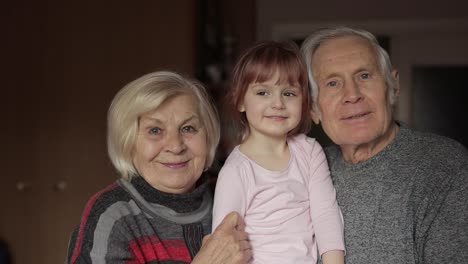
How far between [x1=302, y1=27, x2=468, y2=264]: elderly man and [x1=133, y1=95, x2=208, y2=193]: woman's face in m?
0.40

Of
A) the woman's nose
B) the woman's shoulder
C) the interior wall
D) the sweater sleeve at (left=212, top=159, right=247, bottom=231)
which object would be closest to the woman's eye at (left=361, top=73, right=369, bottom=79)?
the sweater sleeve at (left=212, top=159, right=247, bottom=231)

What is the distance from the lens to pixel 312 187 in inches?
57.0

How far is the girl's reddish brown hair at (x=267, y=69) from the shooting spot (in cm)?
141

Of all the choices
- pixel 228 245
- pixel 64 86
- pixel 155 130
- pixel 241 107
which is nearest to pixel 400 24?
pixel 64 86

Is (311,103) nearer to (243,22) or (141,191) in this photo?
(141,191)

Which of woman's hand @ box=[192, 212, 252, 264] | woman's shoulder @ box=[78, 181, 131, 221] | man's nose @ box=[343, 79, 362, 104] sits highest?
man's nose @ box=[343, 79, 362, 104]

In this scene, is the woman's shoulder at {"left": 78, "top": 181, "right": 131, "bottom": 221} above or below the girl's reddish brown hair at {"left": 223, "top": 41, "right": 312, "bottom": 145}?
→ below

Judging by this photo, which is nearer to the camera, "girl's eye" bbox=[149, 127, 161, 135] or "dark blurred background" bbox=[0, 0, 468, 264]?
"girl's eye" bbox=[149, 127, 161, 135]

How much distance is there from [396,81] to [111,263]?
1.03 meters

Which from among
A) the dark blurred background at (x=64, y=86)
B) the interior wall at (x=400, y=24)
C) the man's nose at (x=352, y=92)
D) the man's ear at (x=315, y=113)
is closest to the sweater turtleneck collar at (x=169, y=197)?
the man's ear at (x=315, y=113)

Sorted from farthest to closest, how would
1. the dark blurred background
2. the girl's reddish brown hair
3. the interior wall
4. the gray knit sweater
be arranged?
the interior wall, the dark blurred background, the girl's reddish brown hair, the gray knit sweater

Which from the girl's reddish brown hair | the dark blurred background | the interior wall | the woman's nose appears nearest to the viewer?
the girl's reddish brown hair

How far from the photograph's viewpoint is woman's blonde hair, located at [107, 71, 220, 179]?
1.51 metres

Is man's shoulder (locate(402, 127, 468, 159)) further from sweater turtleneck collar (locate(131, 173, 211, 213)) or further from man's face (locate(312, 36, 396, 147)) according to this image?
sweater turtleneck collar (locate(131, 173, 211, 213))
